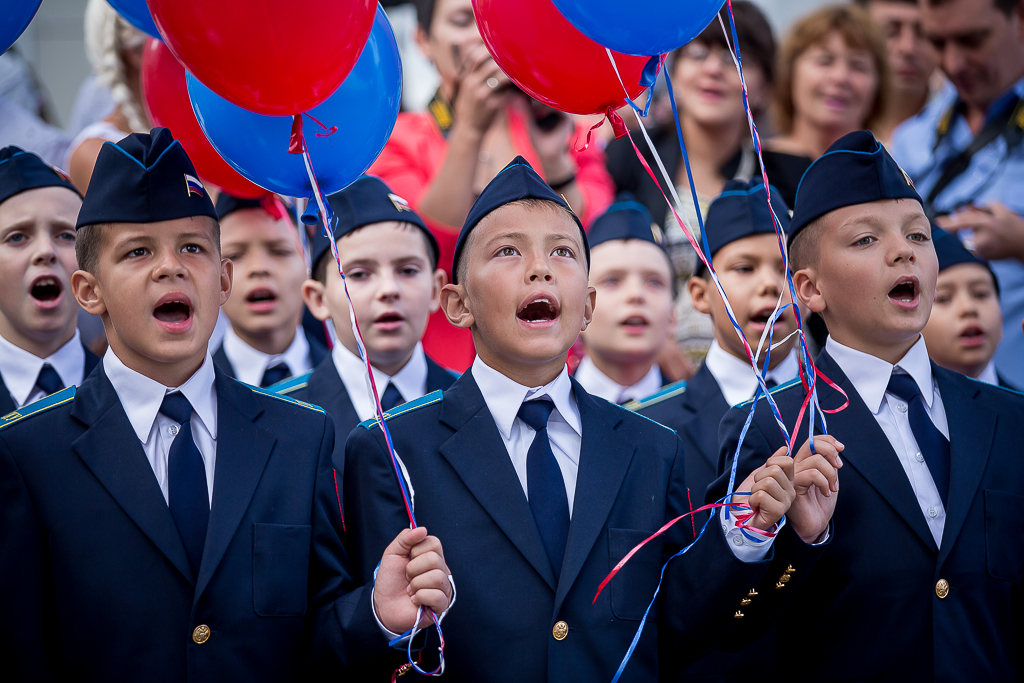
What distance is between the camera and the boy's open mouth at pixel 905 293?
9.45 ft

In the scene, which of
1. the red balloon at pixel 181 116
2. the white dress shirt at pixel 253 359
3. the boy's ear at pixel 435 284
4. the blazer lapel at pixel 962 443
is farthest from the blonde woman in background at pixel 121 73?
the blazer lapel at pixel 962 443

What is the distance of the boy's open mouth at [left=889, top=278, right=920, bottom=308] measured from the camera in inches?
113

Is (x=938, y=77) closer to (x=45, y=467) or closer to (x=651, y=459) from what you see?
(x=651, y=459)

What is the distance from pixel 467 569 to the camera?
2525mm

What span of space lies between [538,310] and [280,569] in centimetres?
94

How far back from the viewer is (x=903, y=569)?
2709 mm

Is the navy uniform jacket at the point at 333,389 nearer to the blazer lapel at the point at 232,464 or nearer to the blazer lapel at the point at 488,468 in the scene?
the blazer lapel at the point at 232,464

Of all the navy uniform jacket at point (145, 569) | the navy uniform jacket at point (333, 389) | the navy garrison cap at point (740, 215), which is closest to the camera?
the navy uniform jacket at point (145, 569)

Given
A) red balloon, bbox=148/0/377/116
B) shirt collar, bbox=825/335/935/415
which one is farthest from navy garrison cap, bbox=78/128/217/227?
shirt collar, bbox=825/335/935/415

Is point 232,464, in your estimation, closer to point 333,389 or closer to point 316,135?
point 316,135

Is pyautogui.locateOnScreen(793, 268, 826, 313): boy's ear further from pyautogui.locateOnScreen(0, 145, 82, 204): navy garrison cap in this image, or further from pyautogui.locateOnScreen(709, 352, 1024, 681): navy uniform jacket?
pyautogui.locateOnScreen(0, 145, 82, 204): navy garrison cap

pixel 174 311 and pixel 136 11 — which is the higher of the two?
pixel 136 11

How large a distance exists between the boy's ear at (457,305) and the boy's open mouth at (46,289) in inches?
57.2

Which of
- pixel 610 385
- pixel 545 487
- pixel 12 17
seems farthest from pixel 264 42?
pixel 610 385
